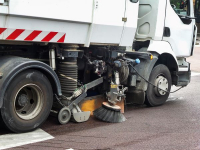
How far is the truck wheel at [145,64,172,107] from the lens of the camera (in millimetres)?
7707

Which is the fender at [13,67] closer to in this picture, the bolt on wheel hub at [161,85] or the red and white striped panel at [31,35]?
the red and white striped panel at [31,35]

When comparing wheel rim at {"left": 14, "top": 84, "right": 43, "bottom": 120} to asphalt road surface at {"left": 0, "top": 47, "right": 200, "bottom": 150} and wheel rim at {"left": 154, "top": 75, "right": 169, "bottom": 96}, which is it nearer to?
asphalt road surface at {"left": 0, "top": 47, "right": 200, "bottom": 150}

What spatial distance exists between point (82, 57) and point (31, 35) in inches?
52.2

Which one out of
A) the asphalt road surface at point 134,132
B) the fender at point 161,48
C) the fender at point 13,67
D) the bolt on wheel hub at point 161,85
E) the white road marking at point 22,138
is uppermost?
the fender at point 161,48

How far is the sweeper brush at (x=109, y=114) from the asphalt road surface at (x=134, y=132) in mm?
112

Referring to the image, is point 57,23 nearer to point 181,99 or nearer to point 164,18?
point 164,18

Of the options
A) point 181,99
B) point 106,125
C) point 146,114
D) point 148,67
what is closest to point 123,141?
point 106,125

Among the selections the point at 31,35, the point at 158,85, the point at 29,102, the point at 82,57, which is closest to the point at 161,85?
the point at 158,85

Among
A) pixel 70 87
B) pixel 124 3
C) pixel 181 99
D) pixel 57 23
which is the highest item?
pixel 124 3

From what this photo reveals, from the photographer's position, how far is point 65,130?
570cm

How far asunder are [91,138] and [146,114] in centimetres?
206

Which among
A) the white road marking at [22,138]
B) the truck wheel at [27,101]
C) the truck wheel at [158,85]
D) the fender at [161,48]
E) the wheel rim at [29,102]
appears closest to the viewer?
the white road marking at [22,138]

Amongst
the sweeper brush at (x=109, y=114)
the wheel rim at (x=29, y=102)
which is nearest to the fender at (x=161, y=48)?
the sweeper brush at (x=109, y=114)

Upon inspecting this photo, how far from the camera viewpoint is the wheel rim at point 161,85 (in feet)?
25.6
